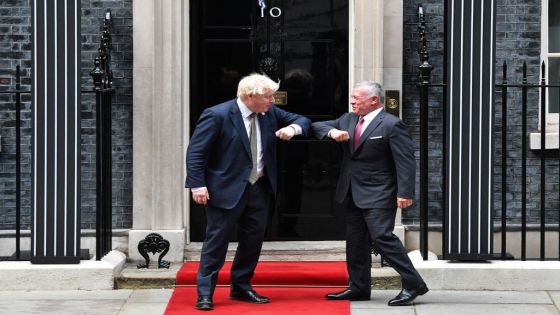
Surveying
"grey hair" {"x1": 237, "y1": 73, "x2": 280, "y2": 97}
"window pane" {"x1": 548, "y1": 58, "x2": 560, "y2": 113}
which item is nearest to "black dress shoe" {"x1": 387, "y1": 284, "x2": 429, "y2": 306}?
"grey hair" {"x1": 237, "y1": 73, "x2": 280, "y2": 97}

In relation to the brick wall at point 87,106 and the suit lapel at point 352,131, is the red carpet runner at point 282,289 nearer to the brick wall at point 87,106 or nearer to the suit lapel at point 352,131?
the brick wall at point 87,106

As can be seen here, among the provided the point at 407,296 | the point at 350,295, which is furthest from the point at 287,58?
the point at 407,296

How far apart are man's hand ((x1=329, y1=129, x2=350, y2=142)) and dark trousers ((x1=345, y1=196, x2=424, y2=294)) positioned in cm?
44

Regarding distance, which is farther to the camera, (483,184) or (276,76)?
(276,76)

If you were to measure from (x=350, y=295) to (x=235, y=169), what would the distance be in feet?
3.95

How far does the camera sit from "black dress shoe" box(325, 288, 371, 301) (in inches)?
331

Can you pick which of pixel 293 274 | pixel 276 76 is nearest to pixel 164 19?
pixel 276 76

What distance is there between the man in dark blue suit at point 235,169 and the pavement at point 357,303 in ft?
1.66

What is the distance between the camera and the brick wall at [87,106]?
31.7 feet

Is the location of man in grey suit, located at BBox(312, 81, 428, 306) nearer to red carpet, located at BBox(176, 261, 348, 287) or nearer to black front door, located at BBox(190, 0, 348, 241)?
red carpet, located at BBox(176, 261, 348, 287)

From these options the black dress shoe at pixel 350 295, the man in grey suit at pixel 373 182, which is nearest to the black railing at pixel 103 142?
the man in grey suit at pixel 373 182

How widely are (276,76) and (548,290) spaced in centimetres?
275

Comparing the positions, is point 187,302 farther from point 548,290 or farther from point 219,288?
point 548,290

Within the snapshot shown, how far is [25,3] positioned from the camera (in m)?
9.66
